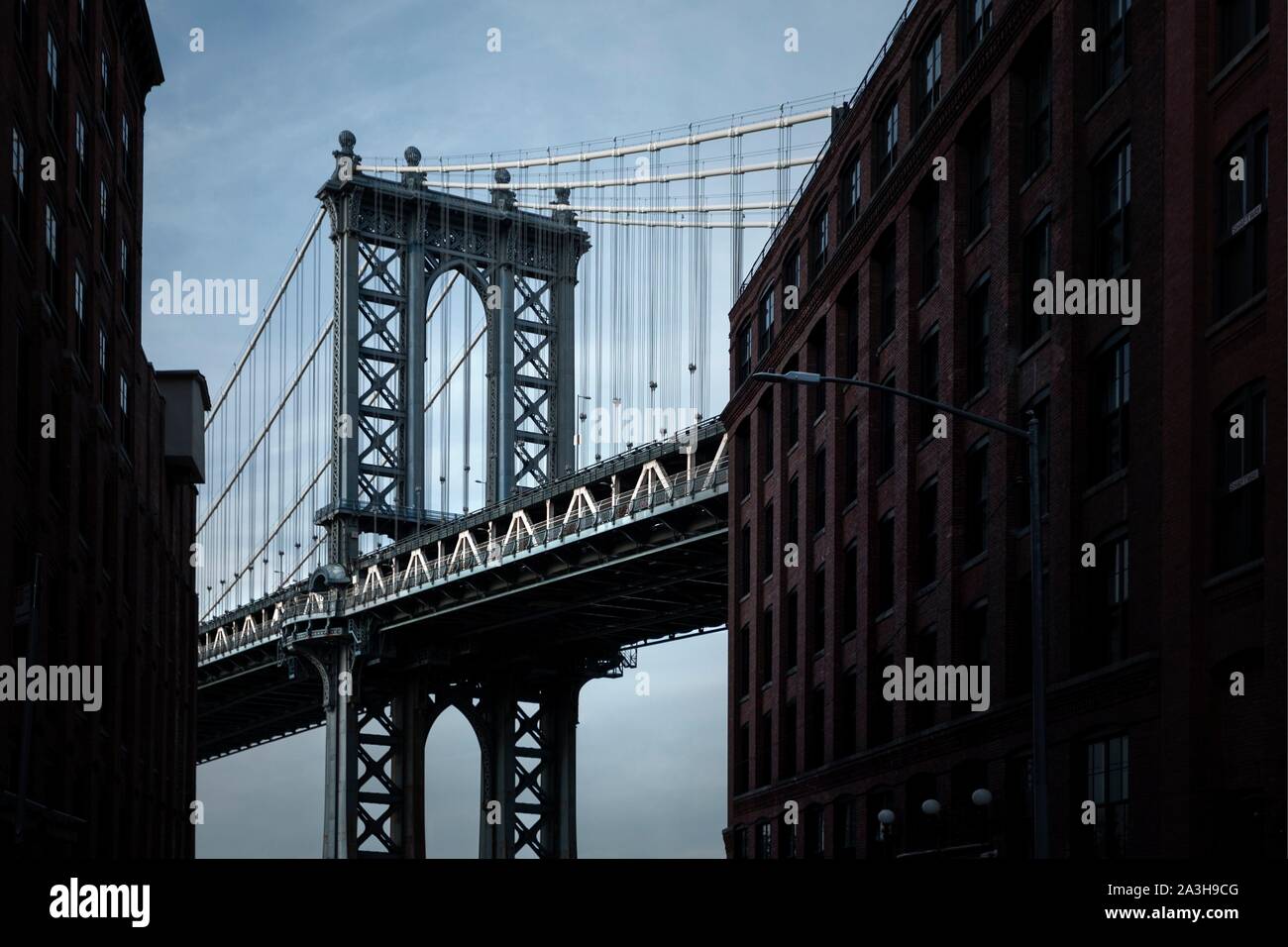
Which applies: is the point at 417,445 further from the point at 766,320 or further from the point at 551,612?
the point at 766,320

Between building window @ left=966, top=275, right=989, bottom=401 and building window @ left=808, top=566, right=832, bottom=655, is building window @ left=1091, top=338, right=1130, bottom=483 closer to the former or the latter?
building window @ left=966, top=275, right=989, bottom=401

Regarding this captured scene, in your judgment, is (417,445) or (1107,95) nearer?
(1107,95)

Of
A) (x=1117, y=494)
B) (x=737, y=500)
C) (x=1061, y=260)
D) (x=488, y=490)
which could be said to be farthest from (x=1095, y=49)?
(x=488, y=490)

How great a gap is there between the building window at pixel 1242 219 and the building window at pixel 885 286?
17.5 metres

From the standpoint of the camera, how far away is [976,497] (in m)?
39.9

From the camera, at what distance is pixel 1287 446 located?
2655 cm

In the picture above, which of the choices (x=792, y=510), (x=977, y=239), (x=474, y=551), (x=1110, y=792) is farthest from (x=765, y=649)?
(x=474, y=551)

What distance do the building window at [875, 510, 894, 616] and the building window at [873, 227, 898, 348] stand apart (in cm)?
419

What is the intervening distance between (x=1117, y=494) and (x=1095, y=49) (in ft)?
25.8

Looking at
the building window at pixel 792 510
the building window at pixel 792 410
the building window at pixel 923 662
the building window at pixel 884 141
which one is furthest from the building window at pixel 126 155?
the building window at pixel 923 662

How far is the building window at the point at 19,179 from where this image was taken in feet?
122

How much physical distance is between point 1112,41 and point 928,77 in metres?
10.5

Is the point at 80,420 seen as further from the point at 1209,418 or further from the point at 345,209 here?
the point at 345,209

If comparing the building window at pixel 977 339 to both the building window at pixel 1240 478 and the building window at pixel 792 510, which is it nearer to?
the building window at pixel 1240 478
